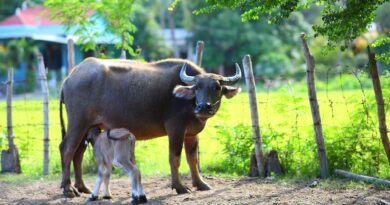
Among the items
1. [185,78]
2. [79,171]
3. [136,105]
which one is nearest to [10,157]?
[79,171]

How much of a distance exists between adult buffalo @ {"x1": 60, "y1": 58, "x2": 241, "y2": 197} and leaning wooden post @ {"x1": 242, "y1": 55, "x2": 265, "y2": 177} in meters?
0.80

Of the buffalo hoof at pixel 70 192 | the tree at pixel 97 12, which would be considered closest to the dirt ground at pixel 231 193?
the buffalo hoof at pixel 70 192

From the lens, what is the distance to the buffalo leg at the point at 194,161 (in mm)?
9969

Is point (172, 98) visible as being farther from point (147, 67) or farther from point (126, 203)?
point (126, 203)

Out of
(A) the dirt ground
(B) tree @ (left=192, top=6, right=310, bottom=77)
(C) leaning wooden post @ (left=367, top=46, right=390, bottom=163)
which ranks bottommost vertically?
(A) the dirt ground

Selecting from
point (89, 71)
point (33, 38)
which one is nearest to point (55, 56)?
point (33, 38)

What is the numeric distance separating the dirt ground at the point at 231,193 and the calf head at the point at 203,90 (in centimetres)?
116

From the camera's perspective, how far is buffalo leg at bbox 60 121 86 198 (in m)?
9.87

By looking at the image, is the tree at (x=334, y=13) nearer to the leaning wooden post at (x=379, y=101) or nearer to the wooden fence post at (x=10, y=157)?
the leaning wooden post at (x=379, y=101)

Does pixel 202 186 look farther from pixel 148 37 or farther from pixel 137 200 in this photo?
pixel 148 37

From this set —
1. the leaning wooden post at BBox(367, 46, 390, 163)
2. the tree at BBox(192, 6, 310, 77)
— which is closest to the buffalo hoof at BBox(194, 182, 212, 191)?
the leaning wooden post at BBox(367, 46, 390, 163)

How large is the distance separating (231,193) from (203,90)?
149cm

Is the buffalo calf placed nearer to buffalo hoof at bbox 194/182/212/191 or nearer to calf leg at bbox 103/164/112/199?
calf leg at bbox 103/164/112/199

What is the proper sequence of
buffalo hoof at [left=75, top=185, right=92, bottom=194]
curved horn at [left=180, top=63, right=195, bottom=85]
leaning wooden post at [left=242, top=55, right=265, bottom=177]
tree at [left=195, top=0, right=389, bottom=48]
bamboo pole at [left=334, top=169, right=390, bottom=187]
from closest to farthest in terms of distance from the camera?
tree at [left=195, top=0, right=389, bottom=48] → bamboo pole at [left=334, top=169, right=390, bottom=187] → curved horn at [left=180, top=63, right=195, bottom=85] → buffalo hoof at [left=75, top=185, right=92, bottom=194] → leaning wooden post at [left=242, top=55, right=265, bottom=177]
